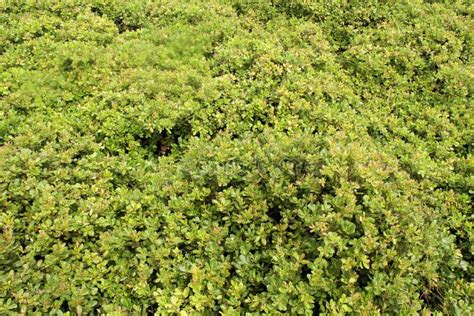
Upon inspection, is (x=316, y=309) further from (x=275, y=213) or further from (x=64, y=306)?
(x=64, y=306)

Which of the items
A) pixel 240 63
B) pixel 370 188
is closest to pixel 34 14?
pixel 240 63

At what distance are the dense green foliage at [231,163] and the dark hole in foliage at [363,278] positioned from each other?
0.05 metres

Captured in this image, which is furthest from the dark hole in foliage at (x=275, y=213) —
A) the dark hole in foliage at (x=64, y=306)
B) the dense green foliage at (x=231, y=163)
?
the dark hole in foliage at (x=64, y=306)

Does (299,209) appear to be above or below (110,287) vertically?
above

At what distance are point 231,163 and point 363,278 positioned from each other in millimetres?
1459

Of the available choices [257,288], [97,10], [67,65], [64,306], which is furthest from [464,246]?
[97,10]

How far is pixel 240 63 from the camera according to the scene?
17.0ft

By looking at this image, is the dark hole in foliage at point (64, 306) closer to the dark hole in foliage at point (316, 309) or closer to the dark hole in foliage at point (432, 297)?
the dark hole in foliage at point (316, 309)

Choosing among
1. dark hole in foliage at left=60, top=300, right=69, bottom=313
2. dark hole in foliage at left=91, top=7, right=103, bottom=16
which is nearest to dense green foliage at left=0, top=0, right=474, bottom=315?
dark hole in foliage at left=60, top=300, right=69, bottom=313

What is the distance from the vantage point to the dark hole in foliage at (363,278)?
2933mm

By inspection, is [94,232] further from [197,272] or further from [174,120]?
[174,120]

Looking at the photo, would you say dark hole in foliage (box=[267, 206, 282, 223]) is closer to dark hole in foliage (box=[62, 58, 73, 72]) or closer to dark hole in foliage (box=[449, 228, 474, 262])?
dark hole in foliage (box=[449, 228, 474, 262])

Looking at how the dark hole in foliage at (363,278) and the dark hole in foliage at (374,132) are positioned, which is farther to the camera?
the dark hole in foliage at (374,132)

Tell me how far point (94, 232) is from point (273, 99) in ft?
8.24
